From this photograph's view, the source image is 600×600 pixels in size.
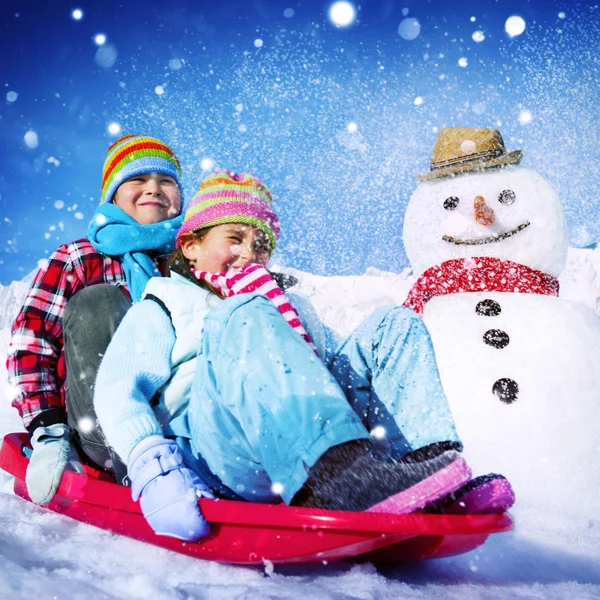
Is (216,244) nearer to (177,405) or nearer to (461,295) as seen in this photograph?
(177,405)

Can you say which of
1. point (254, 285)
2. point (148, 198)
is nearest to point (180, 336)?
point (254, 285)

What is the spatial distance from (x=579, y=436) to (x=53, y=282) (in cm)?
165

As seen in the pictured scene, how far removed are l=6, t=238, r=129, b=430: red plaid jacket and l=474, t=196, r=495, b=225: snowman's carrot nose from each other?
4.09ft

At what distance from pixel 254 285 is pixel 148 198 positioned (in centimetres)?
76

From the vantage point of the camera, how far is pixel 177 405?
112 centimetres

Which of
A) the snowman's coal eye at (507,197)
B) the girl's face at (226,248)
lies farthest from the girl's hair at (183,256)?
the snowman's coal eye at (507,197)

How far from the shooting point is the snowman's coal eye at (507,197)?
6.63ft

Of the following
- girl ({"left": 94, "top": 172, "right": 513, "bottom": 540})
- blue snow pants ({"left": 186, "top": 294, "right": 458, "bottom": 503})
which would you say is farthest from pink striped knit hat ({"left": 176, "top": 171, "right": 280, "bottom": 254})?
blue snow pants ({"left": 186, "top": 294, "right": 458, "bottom": 503})

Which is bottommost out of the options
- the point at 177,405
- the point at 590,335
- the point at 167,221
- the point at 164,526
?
the point at 164,526

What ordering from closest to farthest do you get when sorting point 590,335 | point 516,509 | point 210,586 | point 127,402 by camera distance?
point 210,586
point 127,402
point 516,509
point 590,335

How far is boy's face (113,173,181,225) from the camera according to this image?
183cm

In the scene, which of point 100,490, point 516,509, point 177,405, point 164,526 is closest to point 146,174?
point 177,405

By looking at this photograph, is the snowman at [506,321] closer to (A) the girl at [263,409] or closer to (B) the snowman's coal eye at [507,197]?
(B) the snowman's coal eye at [507,197]

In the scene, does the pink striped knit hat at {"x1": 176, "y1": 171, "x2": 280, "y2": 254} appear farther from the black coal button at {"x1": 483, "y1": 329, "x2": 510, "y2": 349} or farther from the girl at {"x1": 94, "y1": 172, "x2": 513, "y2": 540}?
the black coal button at {"x1": 483, "y1": 329, "x2": 510, "y2": 349}
